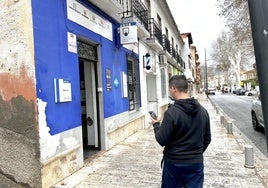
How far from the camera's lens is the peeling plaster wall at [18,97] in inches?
179

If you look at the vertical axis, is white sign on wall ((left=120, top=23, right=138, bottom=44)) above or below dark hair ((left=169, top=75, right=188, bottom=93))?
above

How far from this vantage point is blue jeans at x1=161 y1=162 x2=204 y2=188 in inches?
118

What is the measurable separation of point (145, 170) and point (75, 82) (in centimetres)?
223

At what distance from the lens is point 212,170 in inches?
231

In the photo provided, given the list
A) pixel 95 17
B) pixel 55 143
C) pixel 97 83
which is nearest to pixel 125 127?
pixel 97 83

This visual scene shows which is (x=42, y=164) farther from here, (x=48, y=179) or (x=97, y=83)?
(x=97, y=83)

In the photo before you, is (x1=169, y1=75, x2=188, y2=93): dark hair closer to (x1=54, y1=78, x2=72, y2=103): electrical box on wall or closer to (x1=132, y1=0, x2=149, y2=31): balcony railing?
(x1=54, y1=78, x2=72, y2=103): electrical box on wall

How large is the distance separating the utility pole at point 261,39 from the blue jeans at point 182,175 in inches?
67.3

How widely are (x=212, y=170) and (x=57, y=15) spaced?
4147mm

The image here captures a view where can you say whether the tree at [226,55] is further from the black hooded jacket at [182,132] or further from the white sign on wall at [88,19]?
the black hooded jacket at [182,132]

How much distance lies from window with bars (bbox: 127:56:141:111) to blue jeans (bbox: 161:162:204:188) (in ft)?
23.4

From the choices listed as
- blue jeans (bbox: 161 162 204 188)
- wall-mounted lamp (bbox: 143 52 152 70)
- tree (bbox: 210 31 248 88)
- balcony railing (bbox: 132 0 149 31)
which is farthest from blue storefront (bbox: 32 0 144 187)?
tree (bbox: 210 31 248 88)

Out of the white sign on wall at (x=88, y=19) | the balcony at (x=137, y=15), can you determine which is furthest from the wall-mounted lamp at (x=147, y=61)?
the white sign on wall at (x=88, y=19)

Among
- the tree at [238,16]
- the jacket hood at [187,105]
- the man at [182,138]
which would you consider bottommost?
the man at [182,138]
